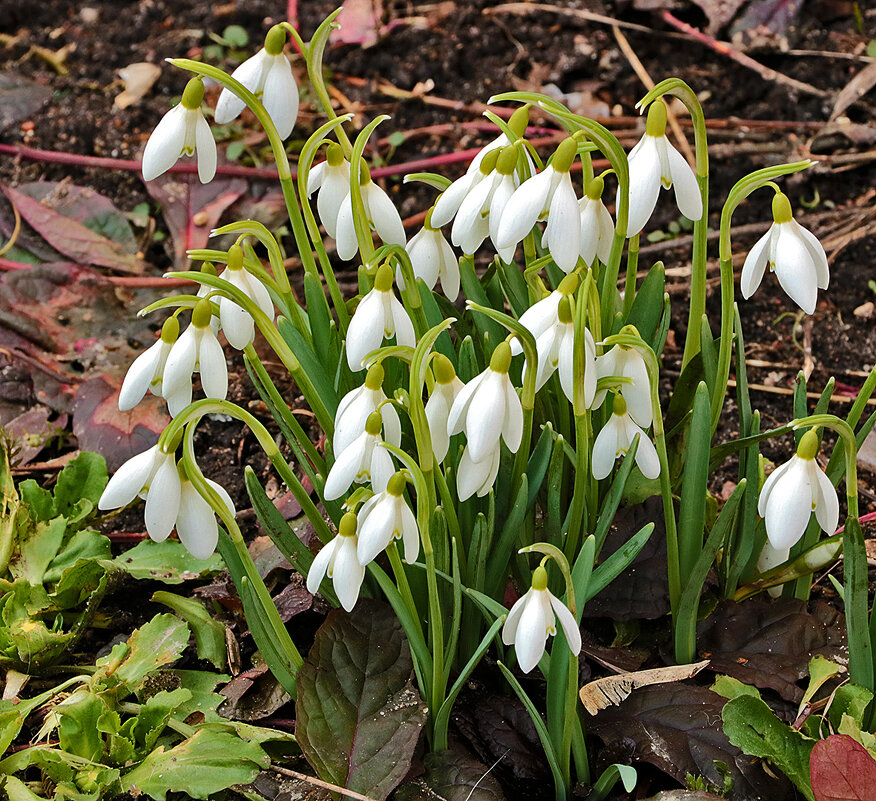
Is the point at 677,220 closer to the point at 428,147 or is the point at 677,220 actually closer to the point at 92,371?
the point at 428,147

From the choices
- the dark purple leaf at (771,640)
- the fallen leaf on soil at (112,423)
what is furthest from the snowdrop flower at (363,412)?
the fallen leaf on soil at (112,423)

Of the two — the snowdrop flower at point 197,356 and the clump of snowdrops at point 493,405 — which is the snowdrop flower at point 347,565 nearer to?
the clump of snowdrops at point 493,405

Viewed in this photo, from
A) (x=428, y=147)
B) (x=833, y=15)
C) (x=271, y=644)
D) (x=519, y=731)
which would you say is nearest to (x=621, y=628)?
(x=519, y=731)

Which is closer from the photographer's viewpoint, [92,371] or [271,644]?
[271,644]

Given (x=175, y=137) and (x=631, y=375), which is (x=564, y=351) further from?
(x=175, y=137)

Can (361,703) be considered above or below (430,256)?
below

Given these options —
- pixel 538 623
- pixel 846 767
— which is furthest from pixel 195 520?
pixel 846 767
